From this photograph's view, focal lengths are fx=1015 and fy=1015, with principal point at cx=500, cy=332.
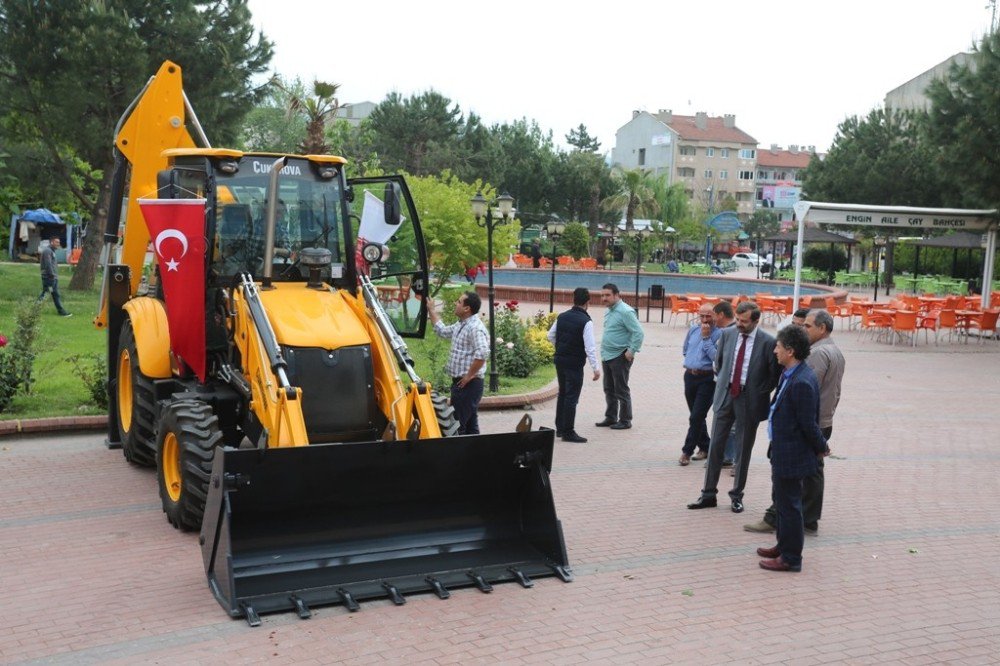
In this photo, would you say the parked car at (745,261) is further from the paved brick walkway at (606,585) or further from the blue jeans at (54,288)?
the paved brick walkway at (606,585)

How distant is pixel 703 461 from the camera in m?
11.1

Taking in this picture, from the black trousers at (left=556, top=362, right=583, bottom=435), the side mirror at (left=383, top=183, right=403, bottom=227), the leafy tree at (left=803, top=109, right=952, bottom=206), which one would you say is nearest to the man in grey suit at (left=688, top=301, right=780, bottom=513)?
the black trousers at (left=556, top=362, right=583, bottom=435)

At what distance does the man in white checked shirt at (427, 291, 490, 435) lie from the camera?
1000cm

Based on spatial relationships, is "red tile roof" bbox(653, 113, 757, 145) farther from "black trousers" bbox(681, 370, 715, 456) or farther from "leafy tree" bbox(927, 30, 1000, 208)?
"black trousers" bbox(681, 370, 715, 456)

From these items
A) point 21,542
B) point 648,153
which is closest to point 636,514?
point 21,542

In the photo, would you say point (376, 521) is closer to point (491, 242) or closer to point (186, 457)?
point (186, 457)

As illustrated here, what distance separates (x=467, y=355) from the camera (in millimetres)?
10109

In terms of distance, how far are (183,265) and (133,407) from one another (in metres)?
1.84

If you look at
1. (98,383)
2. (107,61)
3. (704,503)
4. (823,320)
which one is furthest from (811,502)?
(107,61)

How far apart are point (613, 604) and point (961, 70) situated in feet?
81.2

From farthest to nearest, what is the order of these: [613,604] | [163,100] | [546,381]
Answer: [546,381] < [163,100] < [613,604]

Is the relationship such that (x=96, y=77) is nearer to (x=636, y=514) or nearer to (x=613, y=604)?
(x=636, y=514)

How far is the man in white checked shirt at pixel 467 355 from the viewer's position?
10.0 m

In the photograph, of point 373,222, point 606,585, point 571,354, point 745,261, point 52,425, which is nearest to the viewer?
point 606,585
